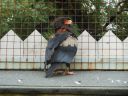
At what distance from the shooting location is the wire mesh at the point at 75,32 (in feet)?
21.3

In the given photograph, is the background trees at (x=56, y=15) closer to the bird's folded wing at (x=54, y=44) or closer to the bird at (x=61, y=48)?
the bird at (x=61, y=48)

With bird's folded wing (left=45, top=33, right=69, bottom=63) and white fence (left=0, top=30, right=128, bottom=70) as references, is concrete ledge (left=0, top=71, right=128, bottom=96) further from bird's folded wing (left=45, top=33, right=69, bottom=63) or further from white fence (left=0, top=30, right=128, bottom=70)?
white fence (left=0, top=30, right=128, bottom=70)

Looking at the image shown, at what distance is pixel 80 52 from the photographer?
6.48 m

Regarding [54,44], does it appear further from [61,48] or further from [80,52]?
[80,52]

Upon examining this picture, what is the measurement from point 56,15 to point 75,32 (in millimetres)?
357

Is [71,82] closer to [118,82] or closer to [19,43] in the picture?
[118,82]

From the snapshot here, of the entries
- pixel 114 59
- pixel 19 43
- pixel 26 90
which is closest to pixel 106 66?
pixel 114 59

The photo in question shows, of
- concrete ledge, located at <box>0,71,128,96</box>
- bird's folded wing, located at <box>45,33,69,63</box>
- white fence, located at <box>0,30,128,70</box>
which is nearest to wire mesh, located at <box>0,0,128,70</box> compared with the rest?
white fence, located at <box>0,30,128,70</box>

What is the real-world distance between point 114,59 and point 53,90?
5.46ft

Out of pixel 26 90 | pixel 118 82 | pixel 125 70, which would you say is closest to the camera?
pixel 26 90

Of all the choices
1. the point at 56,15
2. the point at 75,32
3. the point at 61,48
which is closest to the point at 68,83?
the point at 61,48

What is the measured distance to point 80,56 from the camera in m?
6.46

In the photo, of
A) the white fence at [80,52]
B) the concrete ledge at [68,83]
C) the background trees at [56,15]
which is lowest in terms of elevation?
the concrete ledge at [68,83]

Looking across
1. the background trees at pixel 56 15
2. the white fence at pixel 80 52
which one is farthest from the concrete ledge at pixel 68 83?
the background trees at pixel 56 15
